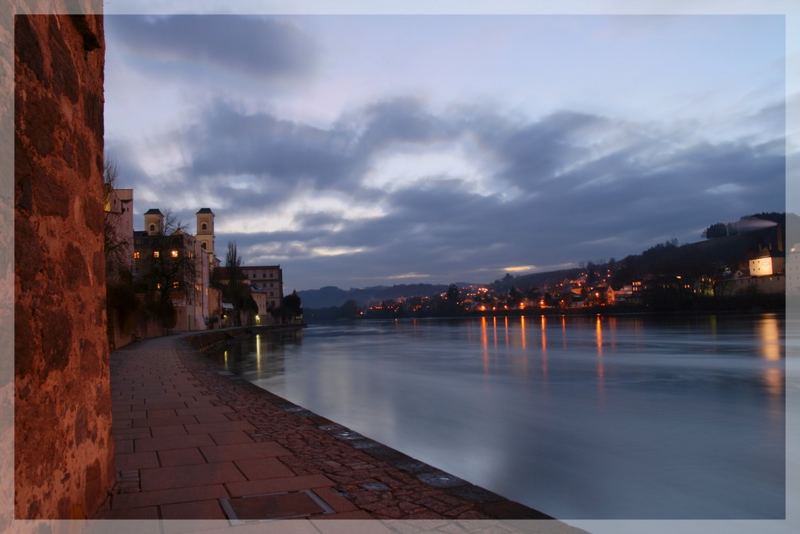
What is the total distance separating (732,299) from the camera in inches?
3214

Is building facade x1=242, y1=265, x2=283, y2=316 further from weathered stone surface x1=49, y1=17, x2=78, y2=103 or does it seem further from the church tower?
weathered stone surface x1=49, y1=17, x2=78, y2=103

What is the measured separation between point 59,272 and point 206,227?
74.8 meters

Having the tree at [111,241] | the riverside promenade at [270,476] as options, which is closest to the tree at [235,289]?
the tree at [111,241]

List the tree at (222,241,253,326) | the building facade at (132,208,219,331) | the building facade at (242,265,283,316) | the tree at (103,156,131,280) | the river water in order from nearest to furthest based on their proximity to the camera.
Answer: the river water < the tree at (103,156,131,280) < the building facade at (132,208,219,331) < the tree at (222,241,253,326) < the building facade at (242,265,283,316)

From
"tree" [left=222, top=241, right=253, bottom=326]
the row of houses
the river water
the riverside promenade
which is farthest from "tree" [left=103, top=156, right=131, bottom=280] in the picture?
"tree" [left=222, top=241, right=253, bottom=326]

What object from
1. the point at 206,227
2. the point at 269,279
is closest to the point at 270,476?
the point at 206,227

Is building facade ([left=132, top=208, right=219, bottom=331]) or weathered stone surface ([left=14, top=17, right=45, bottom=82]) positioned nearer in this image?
weathered stone surface ([left=14, top=17, right=45, bottom=82])

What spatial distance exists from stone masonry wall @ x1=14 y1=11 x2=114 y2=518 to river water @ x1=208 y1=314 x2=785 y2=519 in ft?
13.4

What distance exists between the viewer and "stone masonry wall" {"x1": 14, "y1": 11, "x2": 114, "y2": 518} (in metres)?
2.20

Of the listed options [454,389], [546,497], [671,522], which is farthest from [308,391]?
[671,522]

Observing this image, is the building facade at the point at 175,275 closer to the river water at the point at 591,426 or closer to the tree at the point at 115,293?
the tree at the point at 115,293

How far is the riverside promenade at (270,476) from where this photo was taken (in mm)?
3379

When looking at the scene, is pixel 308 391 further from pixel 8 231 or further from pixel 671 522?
pixel 8 231

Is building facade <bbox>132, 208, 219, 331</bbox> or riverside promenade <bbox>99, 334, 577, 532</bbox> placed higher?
building facade <bbox>132, 208, 219, 331</bbox>
